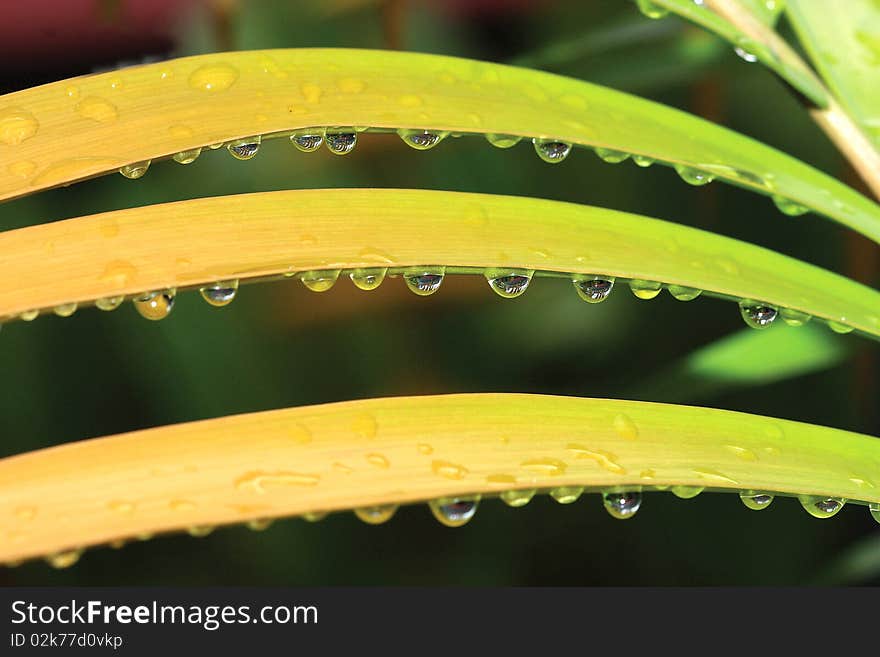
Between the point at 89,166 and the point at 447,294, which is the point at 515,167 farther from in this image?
the point at 89,166

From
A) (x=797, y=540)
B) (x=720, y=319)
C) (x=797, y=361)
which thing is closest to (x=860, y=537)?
(x=797, y=540)

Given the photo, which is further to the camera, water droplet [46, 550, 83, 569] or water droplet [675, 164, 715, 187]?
water droplet [675, 164, 715, 187]

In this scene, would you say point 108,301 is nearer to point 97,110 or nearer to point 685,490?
point 97,110

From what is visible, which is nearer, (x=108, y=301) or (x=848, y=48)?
(x=108, y=301)

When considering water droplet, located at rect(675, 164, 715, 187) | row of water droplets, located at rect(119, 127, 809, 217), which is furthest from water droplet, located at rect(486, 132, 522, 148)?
water droplet, located at rect(675, 164, 715, 187)

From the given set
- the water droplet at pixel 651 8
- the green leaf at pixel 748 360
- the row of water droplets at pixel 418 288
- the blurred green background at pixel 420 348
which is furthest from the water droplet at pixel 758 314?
the blurred green background at pixel 420 348

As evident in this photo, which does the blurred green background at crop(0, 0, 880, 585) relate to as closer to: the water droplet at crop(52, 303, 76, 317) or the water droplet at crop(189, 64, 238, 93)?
the water droplet at crop(189, 64, 238, 93)

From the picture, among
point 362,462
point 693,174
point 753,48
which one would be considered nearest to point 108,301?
point 362,462
